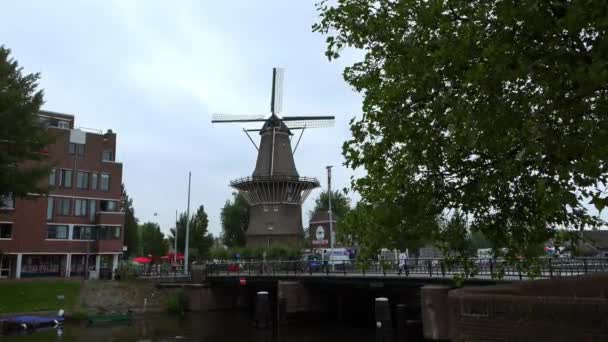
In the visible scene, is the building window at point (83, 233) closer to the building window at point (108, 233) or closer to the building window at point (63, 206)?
the building window at point (108, 233)

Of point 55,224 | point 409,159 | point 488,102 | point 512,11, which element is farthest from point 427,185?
point 55,224

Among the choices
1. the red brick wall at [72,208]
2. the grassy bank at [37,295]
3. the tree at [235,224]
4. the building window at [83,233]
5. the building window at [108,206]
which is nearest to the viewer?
the grassy bank at [37,295]

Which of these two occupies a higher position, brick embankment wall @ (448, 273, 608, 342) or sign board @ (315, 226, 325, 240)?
sign board @ (315, 226, 325, 240)

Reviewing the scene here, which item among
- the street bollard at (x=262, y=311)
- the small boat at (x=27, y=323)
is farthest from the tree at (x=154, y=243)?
the street bollard at (x=262, y=311)

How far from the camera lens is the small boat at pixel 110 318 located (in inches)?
1447

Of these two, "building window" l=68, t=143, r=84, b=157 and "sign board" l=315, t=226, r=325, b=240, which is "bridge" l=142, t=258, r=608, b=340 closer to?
"building window" l=68, t=143, r=84, b=157

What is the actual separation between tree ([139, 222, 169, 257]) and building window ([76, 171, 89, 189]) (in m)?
31.2

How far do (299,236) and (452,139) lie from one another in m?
60.2

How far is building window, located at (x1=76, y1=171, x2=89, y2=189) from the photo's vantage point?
174 ft

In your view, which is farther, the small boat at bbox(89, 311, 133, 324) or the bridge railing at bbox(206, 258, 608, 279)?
the small boat at bbox(89, 311, 133, 324)

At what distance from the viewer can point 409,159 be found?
Result: 1078cm

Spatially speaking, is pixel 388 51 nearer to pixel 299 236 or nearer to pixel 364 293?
pixel 364 293

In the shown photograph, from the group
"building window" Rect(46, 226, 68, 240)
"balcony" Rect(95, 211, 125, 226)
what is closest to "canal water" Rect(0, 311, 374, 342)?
"balcony" Rect(95, 211, 125, 226)

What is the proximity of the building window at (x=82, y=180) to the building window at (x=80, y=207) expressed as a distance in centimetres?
145
